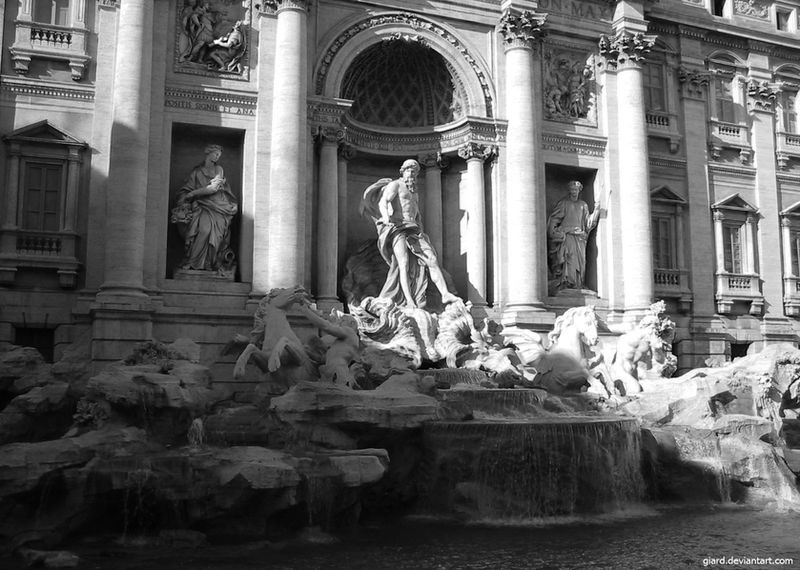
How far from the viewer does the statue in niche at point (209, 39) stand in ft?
58.1

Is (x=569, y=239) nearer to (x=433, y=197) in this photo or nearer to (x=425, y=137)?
(x=433, y=197)

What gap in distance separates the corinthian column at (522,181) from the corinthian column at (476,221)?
0.62 metres

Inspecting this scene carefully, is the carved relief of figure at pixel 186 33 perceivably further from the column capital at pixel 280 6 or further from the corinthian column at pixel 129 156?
the column capital at pixel 280 6

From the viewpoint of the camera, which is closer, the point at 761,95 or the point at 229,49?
the point at 229,49

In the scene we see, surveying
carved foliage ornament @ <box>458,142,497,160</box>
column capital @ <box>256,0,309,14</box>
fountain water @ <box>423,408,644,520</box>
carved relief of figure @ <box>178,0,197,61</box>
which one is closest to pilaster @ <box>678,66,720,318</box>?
carved foliage ornament @ <box>458,142,497,160</box>

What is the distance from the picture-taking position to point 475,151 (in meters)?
19.8

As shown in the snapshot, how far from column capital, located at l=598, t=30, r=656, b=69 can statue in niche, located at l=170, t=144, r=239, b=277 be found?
437 inches

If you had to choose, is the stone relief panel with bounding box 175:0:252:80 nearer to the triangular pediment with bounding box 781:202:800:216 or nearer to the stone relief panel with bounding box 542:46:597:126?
the stone relief panel with bounding box 542:46:597:126

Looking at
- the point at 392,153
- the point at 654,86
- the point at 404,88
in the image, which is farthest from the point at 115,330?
the point at 654,86

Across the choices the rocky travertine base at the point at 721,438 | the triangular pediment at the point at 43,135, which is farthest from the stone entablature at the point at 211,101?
the rocky travertine base at the point at 721,438

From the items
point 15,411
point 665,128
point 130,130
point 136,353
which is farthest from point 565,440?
point 665,128

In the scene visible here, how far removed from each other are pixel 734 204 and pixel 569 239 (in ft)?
20.2

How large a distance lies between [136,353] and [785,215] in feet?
64.1

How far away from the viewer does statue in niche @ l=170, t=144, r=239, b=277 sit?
1722 centimetres
